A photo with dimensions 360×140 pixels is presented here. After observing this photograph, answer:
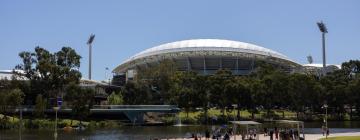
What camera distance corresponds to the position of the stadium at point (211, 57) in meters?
162

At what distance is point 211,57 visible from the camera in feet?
533

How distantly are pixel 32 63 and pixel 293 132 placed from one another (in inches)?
2523

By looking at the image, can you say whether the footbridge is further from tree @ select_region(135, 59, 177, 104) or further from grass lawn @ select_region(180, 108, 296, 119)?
tree @ select_region(135, 59, 177, 104)

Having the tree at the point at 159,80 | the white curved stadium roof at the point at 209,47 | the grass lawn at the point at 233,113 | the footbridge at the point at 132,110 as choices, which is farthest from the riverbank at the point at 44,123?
the white curved stadium roof at the point at 209,47

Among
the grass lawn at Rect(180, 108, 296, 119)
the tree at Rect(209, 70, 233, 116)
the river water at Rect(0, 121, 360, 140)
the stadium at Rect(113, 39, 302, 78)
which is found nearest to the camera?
the river water at Rect(0, 121, 360, 140)

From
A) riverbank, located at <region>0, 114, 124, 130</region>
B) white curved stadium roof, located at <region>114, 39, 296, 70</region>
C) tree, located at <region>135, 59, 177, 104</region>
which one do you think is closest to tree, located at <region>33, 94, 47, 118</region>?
riverbank, located at <region>0, 114, 124, 130</region>

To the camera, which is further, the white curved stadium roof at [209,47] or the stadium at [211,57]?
the white curved stadium roof at [209,47]

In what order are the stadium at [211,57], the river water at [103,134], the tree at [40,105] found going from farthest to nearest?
the stadium at [211,57] < the tree at [40,105] < the river water at [103,134]

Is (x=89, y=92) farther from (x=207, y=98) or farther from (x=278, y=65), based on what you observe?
(x=278, y=65)

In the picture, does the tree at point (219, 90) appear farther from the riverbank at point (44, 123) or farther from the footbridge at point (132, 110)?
the riverbank at point (44, 123)

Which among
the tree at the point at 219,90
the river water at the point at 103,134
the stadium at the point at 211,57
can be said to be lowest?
the river water at the point at 103,134

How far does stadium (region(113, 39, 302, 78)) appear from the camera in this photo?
161500mm

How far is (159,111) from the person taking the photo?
361ft

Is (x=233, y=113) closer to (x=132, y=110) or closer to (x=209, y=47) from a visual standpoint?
(x=132, y=110)
